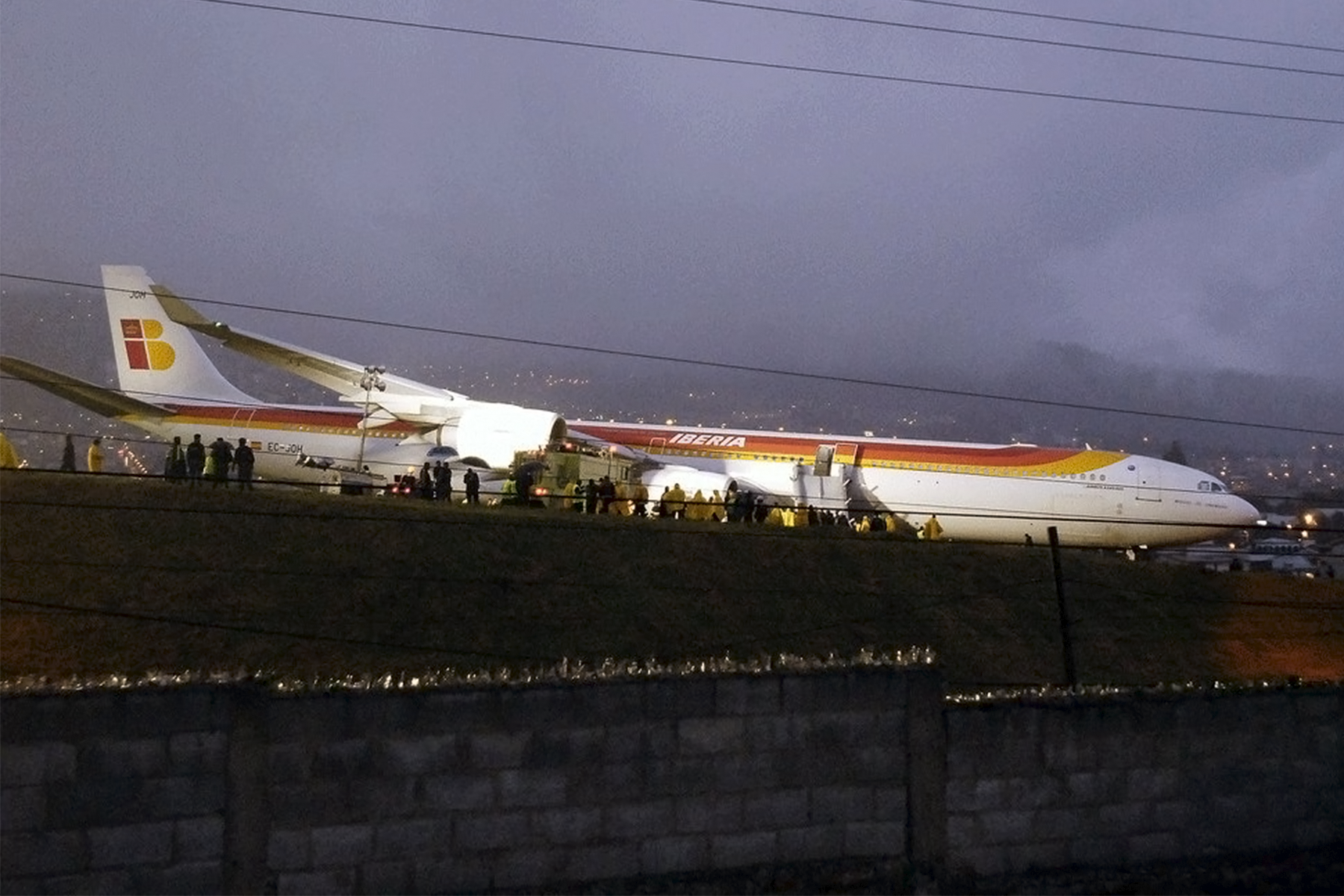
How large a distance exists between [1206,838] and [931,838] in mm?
2303

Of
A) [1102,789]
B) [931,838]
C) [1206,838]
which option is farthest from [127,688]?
[1206,838]

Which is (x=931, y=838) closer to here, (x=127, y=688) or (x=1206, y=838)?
(x=1206, y=838)

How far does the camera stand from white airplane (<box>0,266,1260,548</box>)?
32469mm

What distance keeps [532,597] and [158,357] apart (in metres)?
31.1

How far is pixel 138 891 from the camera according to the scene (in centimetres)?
688

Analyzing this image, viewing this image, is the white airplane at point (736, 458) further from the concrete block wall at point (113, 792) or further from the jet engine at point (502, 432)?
the concrete block wall at point (113, 792)

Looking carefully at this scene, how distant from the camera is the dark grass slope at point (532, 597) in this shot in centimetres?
1852

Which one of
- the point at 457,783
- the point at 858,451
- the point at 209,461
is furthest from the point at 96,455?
the point at 457,783

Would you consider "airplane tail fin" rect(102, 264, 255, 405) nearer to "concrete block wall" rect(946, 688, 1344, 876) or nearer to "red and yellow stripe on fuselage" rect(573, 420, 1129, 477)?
"red and yellow stripe on fuselage" rect(573, 420, 1129, 477)

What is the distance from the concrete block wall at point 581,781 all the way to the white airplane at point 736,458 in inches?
902

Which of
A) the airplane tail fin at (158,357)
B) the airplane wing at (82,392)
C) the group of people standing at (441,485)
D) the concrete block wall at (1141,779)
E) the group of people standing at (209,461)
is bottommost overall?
the concrete block wall at (1141,779)

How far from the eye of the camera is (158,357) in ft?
157

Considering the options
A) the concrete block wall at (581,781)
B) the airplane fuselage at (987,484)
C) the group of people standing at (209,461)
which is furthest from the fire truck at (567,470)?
the concrete block wall at (581,781)

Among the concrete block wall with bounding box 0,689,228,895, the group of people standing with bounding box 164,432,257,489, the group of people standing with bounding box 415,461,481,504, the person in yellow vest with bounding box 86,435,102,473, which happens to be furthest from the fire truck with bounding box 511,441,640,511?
the concrete block wall with bounding box 0,689,228,895
